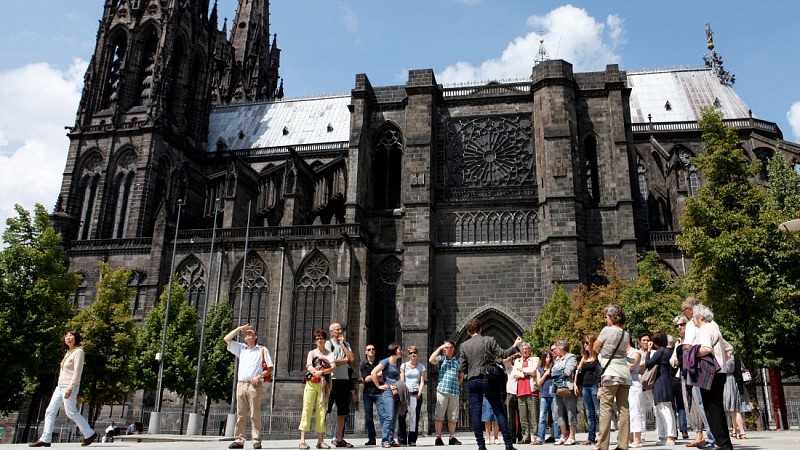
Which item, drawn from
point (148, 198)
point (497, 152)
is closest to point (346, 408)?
point (497, 152)

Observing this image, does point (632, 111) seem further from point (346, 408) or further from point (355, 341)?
point (346, 408)

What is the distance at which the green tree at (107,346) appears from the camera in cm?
2778

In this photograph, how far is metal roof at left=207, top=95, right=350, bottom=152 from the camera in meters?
46.8

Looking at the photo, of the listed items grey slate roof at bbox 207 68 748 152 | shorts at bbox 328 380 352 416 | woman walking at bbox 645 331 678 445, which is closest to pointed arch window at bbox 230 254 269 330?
grey slate roof at bbox 207 68 748 152

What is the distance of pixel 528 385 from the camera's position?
12.3 m

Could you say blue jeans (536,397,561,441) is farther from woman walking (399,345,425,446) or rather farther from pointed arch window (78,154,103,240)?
pointed arch window (78,154,103,240)

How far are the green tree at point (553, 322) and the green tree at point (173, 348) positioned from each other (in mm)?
15262

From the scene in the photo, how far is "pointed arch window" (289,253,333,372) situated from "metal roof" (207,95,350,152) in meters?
15.0

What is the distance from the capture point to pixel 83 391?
27.9 metres

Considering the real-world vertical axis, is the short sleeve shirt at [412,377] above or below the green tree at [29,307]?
below

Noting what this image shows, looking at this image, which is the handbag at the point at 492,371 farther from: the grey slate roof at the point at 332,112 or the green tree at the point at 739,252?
the grey slate roof at the point at 332,112

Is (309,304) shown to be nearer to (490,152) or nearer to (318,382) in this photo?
(490,152)

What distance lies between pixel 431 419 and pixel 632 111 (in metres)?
25.5

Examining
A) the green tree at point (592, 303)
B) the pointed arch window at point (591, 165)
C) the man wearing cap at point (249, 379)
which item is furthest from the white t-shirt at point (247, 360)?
the pointed arch window at point (591, 165)
